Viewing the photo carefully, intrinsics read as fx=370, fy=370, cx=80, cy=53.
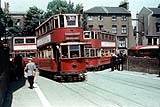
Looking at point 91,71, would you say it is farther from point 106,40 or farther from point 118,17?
point 118,17

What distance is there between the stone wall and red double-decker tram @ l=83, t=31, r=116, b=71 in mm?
2959

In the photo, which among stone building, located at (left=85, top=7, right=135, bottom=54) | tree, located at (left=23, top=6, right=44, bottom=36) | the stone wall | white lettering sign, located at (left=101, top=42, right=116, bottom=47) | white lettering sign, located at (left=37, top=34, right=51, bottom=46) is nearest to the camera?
white lettering sign, located at (left=37, top=34, right=51, bottom=46)

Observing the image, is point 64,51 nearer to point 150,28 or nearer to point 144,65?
point 144,65

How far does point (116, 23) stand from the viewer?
75.3 meters

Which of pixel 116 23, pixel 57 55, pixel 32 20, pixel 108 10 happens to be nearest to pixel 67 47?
pixel 57 55

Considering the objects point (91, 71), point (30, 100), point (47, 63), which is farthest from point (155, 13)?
point (30, 100)

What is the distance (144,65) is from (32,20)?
44.4 m

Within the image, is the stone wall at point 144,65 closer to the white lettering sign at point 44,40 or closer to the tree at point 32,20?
the white lettering sign at point 44,40

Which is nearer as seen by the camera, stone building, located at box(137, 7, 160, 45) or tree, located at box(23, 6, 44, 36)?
tree, located at box(23, 6, 44, 36)

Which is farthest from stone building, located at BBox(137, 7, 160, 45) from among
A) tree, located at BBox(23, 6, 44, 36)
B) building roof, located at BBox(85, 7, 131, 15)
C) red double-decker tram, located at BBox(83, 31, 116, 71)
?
red double-decker tram, located at BBox(83, 31, 116, 71)

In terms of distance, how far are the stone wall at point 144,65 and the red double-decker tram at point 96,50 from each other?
2.96 meters

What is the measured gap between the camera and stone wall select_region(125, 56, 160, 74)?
2806 centimetres

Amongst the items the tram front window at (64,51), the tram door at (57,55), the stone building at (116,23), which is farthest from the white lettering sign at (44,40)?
the stone building at (116,23)

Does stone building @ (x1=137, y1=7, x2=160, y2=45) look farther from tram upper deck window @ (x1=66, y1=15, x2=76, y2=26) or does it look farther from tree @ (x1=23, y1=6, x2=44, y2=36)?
tram upper deck window @ (x1=66, y1=15, x2=76, y2=26)
